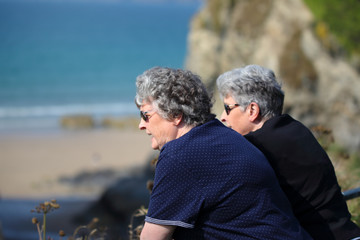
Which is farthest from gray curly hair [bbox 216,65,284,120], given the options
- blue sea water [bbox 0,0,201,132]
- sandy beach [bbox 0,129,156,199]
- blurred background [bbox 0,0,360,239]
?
Result: blue sea water [bbox 0,0,201,132]

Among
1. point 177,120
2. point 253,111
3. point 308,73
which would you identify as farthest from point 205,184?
point 308,73

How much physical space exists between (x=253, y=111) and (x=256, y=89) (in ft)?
0.44

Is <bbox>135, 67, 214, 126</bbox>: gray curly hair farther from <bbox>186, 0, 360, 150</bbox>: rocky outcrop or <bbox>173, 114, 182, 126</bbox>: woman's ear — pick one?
<bbox>186, 0, 360, 150</bbox>: rocky outcrop

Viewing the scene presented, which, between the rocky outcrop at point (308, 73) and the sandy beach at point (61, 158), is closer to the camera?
the rocky outcrop at point (308, 73)

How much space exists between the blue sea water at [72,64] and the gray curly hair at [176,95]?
804 inches

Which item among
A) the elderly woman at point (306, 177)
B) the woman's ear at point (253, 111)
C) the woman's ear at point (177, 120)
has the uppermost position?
the woman's ear at point (177, 120)

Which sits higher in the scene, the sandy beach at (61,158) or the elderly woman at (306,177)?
the sandy beach at (61,158)

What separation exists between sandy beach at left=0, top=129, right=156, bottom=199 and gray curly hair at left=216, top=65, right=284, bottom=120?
1006 centimetres

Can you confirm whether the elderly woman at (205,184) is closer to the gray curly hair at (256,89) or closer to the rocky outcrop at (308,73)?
the gray curly hair at (256,89)

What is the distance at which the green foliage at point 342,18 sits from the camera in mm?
7816

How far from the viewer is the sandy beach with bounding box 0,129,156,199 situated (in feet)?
A: 42.9

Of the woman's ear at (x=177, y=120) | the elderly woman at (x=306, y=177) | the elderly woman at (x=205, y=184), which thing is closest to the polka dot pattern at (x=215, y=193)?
the elderly woman at (x=205, y=184)

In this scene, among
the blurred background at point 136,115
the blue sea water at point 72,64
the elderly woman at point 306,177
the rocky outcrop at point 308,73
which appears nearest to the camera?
the elderly woman at point 306,177

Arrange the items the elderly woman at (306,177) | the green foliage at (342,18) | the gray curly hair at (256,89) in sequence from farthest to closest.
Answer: the green foliage at (342,18)
the gray curly hair at (256,89)
the elderly woman at (306,177)
